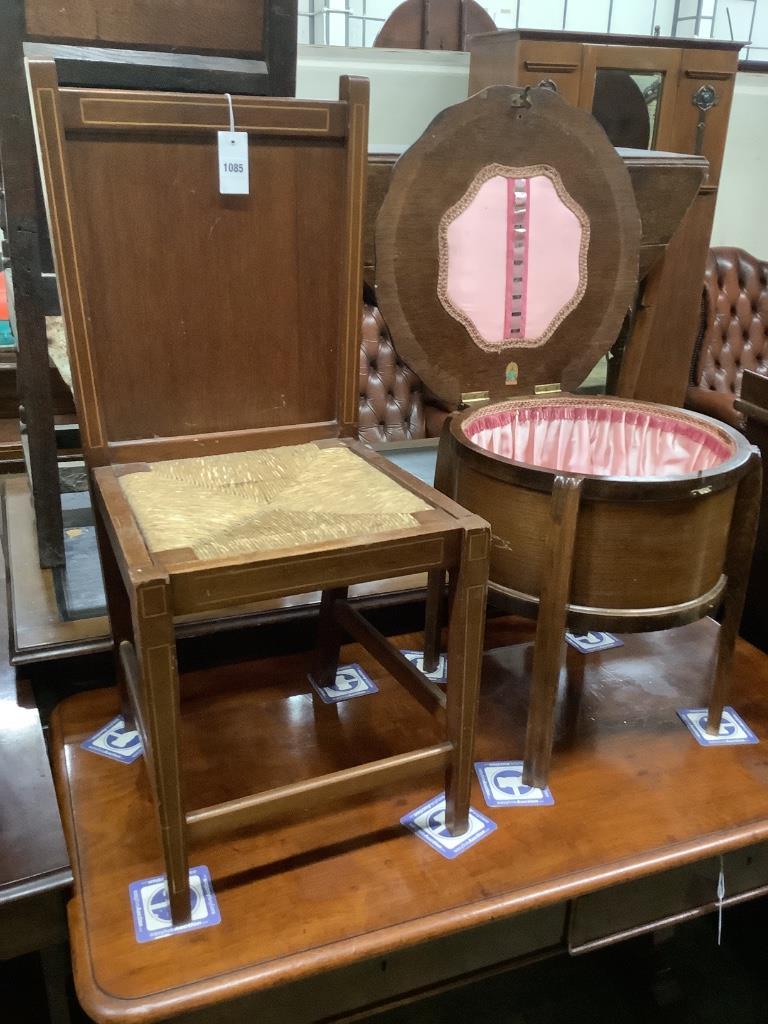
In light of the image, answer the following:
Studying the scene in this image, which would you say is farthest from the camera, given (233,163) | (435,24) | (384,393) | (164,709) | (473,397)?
(435,24)

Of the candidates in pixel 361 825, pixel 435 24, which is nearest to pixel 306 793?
pixel 361 825

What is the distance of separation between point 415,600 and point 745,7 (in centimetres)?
532

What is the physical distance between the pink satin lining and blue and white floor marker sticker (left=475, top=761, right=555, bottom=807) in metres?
0.49

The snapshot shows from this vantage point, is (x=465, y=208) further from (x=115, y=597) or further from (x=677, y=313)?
(x=677, y=313)

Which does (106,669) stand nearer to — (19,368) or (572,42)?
(19,368)

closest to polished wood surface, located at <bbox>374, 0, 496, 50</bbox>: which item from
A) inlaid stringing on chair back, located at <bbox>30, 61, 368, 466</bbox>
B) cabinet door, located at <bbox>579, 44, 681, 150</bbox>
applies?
cabinet door, located at <bbox>579, 44, 681, 150</bbox>

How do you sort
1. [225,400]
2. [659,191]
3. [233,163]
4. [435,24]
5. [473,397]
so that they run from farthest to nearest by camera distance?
[435,24] → [659,191] → [473,397] → [225,400] → [233,163]

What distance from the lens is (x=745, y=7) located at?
17.2ft

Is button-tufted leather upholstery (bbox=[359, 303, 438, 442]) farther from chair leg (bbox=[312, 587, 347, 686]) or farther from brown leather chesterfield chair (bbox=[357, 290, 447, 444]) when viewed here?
chair leg (bbox=[312, 587, 347, 686])

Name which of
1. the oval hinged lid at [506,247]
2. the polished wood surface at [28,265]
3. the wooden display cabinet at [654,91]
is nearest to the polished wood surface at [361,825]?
the polished wood surface at [28,265]

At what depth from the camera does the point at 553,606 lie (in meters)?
1.12

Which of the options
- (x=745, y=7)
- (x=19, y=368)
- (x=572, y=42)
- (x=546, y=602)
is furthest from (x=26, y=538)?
(x=745, y=7)

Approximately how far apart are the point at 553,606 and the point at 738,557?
0.32 metres

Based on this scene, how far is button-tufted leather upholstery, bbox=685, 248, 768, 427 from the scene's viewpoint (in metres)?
3.25
